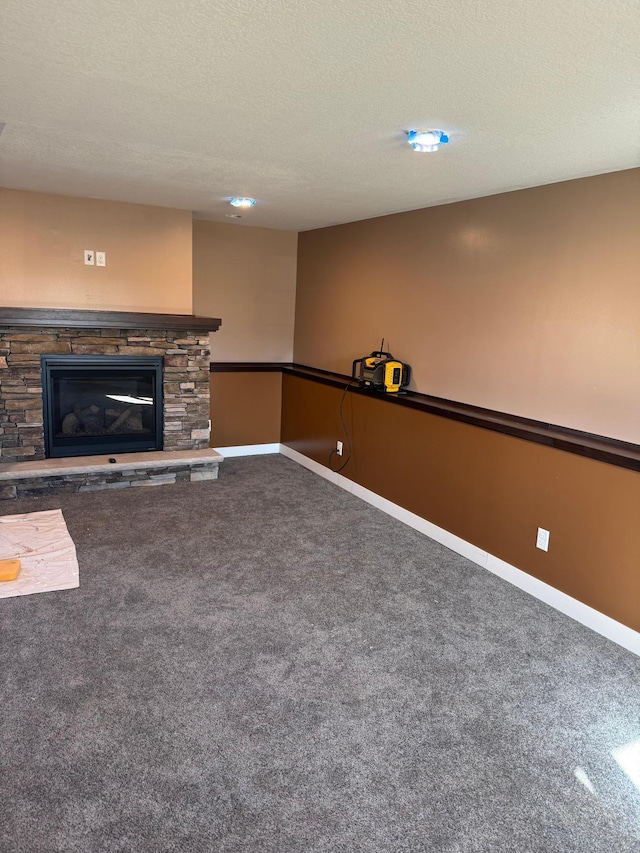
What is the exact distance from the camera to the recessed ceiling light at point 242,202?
3827 mm

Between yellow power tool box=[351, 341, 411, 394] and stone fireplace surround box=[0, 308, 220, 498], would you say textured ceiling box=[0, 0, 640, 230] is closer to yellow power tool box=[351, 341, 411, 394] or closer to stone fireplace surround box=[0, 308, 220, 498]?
stone fireplace surround box=[0, 308, 220, 498]

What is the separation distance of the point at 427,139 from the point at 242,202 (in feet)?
6.34

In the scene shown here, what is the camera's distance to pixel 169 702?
2.12m

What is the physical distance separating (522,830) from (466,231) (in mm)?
3039

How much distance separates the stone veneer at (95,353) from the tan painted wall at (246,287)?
0.71m

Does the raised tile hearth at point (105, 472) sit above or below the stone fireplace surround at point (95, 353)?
below

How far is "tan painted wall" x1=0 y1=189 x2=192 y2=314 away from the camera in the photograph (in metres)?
3.96

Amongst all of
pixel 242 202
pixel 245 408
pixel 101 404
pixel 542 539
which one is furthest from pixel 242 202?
pixel 542 539

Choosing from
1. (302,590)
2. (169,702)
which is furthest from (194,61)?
(302,590)

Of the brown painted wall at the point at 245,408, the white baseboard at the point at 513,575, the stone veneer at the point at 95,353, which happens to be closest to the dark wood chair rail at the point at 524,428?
the white baseboard at the point at 513,575

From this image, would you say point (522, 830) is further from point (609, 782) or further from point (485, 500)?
point (485, 500)

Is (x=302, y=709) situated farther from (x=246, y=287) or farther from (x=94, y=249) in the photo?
(x=246, y=287)

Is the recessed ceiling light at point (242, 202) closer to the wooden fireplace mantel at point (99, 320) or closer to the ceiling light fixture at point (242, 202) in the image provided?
the ceiling light fixture at point (242, 202)

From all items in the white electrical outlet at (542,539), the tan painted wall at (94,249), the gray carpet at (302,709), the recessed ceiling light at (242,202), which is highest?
the recessed ceiling light at (242,202)
